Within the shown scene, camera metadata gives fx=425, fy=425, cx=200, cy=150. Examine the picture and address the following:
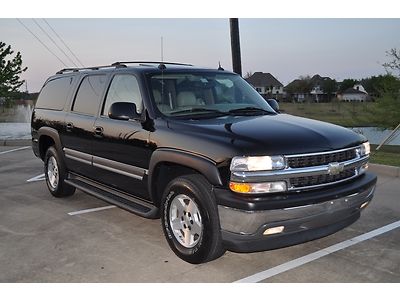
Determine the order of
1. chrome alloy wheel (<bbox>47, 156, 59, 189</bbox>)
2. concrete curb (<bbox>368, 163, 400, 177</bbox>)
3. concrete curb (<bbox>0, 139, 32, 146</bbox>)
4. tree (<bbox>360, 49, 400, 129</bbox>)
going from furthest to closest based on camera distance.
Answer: tree (<bbox>360, 49, 400, 129</bbox>) < concrete curb (<bbox>0, 139, 32, 146</bbox>) < concrete curb (<bbox>368, 163, 400, 177</bbox>) < chrome alloy wheel (<bbox>47, 156, 59, 189</bbox>)

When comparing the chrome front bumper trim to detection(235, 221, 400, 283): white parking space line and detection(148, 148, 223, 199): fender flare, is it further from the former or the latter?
detection(235, 221, 400, 283): white parking space line

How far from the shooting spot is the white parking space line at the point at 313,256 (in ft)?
12.2

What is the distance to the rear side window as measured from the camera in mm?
6350

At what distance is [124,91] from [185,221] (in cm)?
185

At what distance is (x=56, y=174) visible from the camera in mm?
6570

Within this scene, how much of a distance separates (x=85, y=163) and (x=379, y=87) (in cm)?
2356

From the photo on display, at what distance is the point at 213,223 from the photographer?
3666 mm

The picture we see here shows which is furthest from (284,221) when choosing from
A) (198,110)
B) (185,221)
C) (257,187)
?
(198,110)

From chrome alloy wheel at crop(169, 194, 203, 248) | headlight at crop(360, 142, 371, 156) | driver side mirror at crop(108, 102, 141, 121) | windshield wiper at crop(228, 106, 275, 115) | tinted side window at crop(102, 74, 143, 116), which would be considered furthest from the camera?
tinted side window at crop(102, 74, 143, 116)

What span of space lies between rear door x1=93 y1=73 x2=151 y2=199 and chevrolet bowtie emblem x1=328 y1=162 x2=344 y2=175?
1.81m

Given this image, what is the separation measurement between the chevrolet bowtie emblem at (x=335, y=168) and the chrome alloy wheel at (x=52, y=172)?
4.30 metres

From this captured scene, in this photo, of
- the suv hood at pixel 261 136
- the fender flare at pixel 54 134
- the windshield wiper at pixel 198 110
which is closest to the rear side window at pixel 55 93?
the fender flare at pixel 54 134

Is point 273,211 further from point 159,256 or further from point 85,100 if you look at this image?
point 85,100

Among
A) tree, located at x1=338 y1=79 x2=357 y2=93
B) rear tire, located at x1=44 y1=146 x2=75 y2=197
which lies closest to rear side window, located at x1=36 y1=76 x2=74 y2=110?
rear tire, located at x1=44 y1=146 x2=75 y2=197
